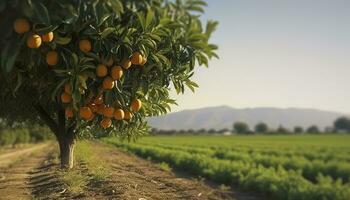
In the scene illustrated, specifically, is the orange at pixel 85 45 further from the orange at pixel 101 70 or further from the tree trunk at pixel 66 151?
the tree trunk at pixel 66 151

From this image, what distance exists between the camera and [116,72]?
431 centimetres

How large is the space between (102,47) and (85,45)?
19cm

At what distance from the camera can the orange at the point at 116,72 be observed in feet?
14.1

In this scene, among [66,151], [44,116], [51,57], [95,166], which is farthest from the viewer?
[95,166]

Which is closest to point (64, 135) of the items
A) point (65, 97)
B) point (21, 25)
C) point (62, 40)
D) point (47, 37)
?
point (65, 97)

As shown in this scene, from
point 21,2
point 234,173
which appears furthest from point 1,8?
point 234,173

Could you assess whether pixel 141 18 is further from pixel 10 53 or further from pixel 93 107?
pixel 93 107

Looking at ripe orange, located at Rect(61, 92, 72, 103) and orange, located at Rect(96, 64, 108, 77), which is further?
ripe orange, located at Rect(61, 92, 72, 103)

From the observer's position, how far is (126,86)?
16.1ft

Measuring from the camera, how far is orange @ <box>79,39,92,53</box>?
420cm

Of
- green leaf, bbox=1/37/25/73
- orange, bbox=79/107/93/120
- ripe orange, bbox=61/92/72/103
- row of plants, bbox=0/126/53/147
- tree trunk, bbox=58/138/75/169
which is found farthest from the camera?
row of plants, bbox=0/126/53/147

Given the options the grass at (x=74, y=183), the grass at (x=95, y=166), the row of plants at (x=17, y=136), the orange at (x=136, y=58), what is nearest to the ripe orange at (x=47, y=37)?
the orange at (x=136, y=58)

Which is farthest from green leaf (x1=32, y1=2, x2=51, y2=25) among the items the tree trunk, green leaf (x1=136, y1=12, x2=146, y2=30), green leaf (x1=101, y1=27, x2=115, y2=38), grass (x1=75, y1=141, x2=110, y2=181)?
the tree trunk

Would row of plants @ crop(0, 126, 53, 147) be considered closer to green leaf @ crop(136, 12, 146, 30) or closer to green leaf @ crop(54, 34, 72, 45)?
green leaf @ crop(54, 34, 72, 45)
